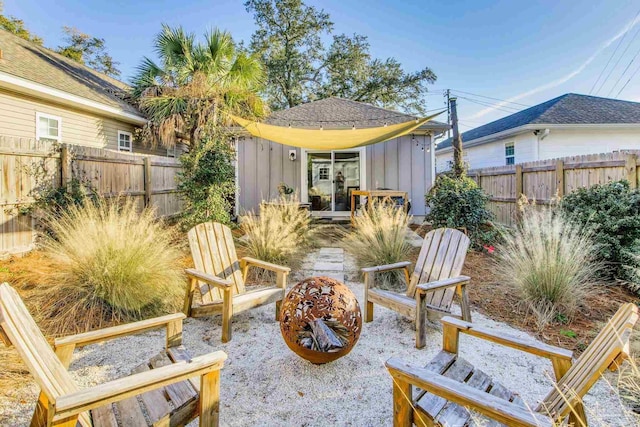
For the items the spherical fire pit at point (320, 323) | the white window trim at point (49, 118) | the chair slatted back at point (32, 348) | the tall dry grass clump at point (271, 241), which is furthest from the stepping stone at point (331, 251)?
the white window trim at point (49, 118)

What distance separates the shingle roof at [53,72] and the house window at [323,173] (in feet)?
18.9

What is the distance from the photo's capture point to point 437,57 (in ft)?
45.8

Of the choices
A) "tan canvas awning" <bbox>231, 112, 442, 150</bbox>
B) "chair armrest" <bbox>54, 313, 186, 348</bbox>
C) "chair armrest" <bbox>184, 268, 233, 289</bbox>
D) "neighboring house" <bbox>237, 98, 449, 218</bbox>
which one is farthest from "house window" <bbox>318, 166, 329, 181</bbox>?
"chair armrest" <bbox>54, 313, 186, 348</bbox>

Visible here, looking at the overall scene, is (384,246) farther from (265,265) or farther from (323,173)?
(323,173)

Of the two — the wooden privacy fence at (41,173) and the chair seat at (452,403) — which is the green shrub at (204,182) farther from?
the chair seat at (452,403)

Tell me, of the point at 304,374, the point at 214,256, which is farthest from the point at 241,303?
the point at 304,374

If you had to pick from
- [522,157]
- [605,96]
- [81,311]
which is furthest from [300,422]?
[605,96]

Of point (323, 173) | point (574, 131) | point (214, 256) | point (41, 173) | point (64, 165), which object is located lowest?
point (214, 256)

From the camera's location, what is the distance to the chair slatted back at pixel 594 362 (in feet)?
3.88

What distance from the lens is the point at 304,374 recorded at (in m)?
2.30

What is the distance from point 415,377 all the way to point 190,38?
373 inches

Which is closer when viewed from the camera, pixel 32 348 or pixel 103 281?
pixel 32 348

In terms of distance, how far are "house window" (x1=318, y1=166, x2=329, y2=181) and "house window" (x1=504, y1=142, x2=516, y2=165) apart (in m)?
7.43

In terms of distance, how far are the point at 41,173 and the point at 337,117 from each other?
Answer: 664 cm
